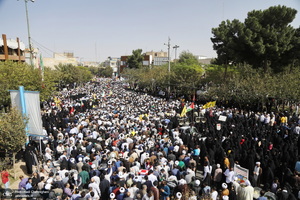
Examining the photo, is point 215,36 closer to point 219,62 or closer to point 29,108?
point 219,62

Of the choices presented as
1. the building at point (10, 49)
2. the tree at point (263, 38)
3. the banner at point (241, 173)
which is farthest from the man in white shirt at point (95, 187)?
the building at point (10, 49)

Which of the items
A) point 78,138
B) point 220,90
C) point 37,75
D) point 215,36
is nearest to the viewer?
point 78,138

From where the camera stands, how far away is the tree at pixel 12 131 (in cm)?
853

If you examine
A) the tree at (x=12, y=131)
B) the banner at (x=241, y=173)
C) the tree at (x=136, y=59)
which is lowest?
the banner at (x=241, y=173)

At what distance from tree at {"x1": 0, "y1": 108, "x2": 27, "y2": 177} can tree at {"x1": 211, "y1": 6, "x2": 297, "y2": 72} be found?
20704 millimetres

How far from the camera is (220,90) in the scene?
22312mm

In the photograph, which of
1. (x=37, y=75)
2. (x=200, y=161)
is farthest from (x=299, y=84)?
(x=37, y=75)

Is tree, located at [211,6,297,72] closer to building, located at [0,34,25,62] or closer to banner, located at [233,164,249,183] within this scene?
banner, located at [233,164,249,183]

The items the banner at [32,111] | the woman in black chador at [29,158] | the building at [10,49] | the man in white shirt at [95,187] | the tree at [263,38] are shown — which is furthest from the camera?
the building at [10,49]

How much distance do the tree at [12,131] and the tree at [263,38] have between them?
20704 millimetres

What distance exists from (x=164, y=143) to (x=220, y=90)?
1442 cm

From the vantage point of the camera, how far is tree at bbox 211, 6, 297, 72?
71.5 feet

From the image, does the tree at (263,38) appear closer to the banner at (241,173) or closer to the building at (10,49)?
the banner at (241,173)

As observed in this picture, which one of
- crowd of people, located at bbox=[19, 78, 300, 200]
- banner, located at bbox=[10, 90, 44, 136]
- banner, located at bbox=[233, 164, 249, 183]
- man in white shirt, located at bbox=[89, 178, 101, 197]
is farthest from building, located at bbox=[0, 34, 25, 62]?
banner, located at bbox=[233, 164, 249, 183]
